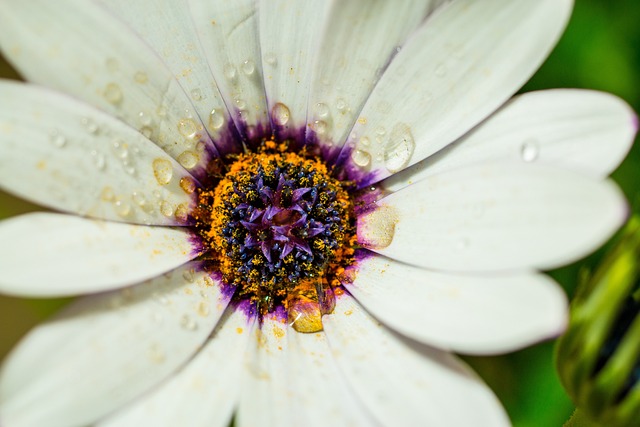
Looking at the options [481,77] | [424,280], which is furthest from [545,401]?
[481,77]

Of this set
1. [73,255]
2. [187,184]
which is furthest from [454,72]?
[73,255]

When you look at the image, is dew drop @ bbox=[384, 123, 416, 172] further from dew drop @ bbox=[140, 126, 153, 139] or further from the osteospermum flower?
dew drop @ bbox=[140, 126, 153, 139]

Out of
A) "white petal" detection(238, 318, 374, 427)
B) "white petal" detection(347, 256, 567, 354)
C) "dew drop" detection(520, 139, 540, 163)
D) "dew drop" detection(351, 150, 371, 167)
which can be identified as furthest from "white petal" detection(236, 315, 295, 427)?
"dew drop" detection(520, 139, 540, 163)

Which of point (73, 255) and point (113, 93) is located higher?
point (113, 93)

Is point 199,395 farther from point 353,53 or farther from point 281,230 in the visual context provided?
point 353,53

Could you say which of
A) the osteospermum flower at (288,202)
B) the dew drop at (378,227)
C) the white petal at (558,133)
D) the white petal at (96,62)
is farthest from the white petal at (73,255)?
the white petal at (558,133)

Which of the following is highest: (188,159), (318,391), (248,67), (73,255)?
(248,67)
